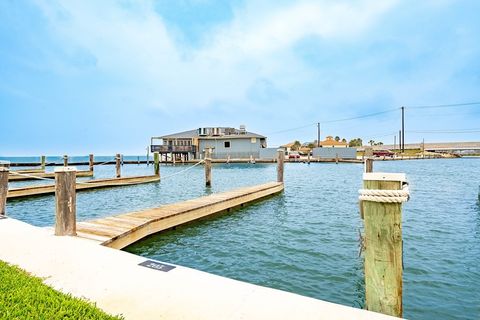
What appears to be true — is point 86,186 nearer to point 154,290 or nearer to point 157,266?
point 157,266

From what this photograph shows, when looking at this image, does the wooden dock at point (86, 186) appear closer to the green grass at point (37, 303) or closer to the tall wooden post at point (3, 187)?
the tall wooden post at point (3, 187)

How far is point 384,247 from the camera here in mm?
2672

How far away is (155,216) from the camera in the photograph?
7457 millimetres

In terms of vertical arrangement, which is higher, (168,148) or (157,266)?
(168,148)

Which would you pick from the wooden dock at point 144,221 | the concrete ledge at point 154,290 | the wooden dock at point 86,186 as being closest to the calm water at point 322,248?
the wooden dock at point 144,221

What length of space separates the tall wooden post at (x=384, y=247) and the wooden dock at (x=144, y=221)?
172 inches

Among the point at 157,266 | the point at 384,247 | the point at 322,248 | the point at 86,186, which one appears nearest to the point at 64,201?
the point at 157,266

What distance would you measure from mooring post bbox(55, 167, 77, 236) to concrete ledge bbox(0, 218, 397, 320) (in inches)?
29.7

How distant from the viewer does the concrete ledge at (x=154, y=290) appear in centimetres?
256

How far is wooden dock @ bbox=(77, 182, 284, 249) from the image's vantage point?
5562mm

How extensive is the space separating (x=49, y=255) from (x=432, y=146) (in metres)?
139

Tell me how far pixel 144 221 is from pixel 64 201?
2146 millimetres

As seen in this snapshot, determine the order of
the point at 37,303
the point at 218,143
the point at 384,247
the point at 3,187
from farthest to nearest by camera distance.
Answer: the point at 218,143 < the point at 3,187 < the point at 384,247 < the point at 37,303

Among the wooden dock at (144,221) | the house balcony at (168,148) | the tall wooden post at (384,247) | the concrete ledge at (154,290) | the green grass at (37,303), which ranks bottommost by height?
the wooden dock at (144,221)
